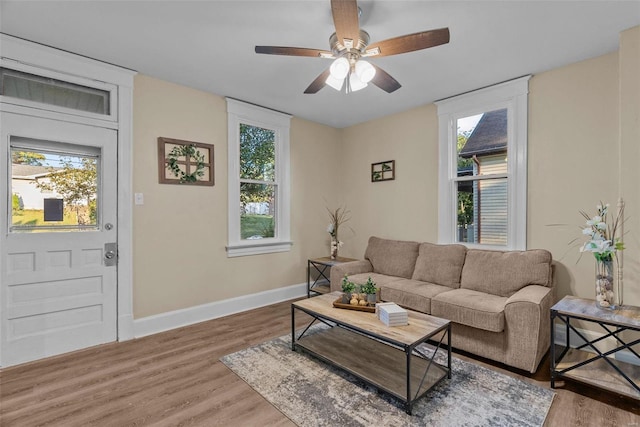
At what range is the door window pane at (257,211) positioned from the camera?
4.03 metres

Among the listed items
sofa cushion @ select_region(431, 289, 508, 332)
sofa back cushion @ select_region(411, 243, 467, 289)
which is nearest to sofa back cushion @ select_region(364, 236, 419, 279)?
sofa back cushion @ select_region(411, 243, 467, 289)

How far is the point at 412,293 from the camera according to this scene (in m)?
3.03

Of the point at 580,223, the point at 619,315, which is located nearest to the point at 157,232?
the point at 619,315

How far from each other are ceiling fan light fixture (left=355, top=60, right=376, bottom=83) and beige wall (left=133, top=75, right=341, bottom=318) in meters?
2.13

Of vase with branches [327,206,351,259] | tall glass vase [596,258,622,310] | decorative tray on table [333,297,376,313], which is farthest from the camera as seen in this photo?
vase with branches [327,206,351,259]

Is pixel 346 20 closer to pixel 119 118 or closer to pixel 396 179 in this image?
pixel 119 118

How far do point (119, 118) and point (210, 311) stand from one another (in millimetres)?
2253

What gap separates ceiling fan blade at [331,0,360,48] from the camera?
1.66m

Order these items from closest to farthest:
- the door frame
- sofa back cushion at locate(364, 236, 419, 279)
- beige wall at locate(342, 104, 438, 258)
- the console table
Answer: the console table → the door frame → sofa back cushion at locate(364, 236, 419, 279) → beige wall at locate(342, 104, 438, 258)

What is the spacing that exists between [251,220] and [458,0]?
313cm

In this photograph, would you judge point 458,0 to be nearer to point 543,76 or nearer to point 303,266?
point 543,76

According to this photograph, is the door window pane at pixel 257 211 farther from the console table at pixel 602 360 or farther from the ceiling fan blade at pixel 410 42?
the console table at pixel 602 360

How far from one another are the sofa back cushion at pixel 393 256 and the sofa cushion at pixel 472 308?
849mm

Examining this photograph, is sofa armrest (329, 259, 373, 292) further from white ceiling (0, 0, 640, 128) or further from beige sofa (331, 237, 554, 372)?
white ceiling (0, 0, 640, 128)
